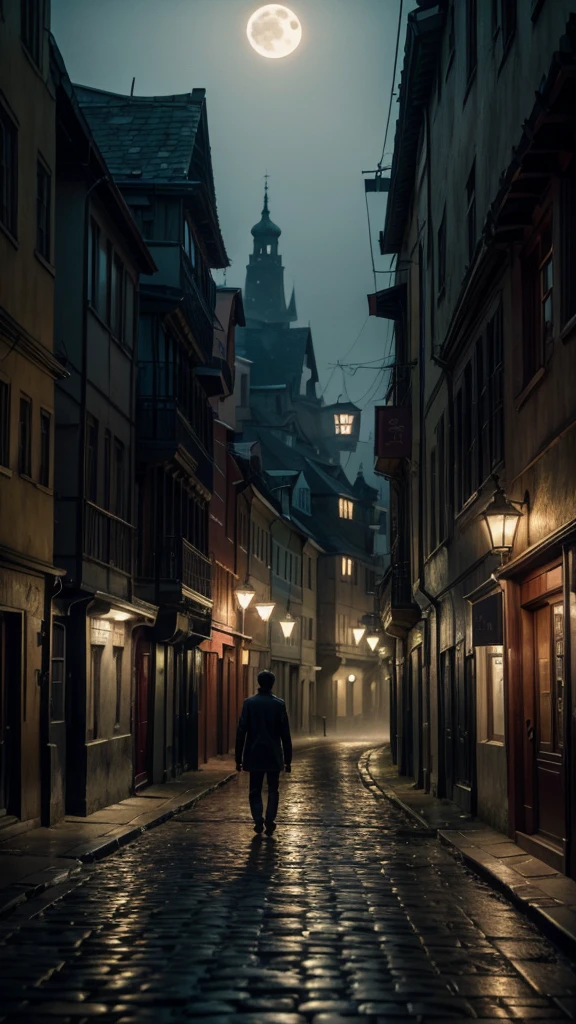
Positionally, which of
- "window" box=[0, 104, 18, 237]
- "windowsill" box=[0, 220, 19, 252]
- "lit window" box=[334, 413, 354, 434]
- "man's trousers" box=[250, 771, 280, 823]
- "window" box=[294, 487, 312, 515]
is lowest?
"man's trousers" box=[250, 771, 280, 823]

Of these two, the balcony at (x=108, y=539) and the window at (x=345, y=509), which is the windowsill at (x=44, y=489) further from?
the window at (x=345, y=509)

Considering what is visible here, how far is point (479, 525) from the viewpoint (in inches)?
756

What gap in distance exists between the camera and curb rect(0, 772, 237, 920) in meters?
11.5

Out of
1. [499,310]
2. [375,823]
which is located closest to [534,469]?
[499,310]

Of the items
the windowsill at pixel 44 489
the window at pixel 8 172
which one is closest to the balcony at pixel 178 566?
the windowsill at pixel 44 489

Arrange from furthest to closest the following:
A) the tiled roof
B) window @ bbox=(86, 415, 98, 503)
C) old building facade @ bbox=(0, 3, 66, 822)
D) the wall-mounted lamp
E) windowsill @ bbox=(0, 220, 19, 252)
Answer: the tiled roof, window @ bbox=(86, 415, 98, 503), old building facade @ bbox=(0, 3, 66, 822), windowsill @ bbox=(0, 220, 19, 252), the wall-mounted lamp

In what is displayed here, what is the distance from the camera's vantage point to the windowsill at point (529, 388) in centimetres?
1421

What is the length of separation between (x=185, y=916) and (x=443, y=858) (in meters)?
5.17

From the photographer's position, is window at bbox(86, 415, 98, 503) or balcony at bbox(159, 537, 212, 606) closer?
window at bbox(86, 415, 98, 503)

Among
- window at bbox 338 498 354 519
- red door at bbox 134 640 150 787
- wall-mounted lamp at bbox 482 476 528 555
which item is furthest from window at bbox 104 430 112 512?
window at bbox 338 498 354 519

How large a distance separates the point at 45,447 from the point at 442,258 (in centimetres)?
926

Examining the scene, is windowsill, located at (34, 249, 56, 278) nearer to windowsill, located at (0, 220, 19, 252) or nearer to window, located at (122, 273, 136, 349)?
windowsill, located at (0, 220, 19, 252)

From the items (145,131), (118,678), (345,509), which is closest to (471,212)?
(118,678)

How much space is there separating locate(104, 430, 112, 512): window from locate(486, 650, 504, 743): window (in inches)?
294
